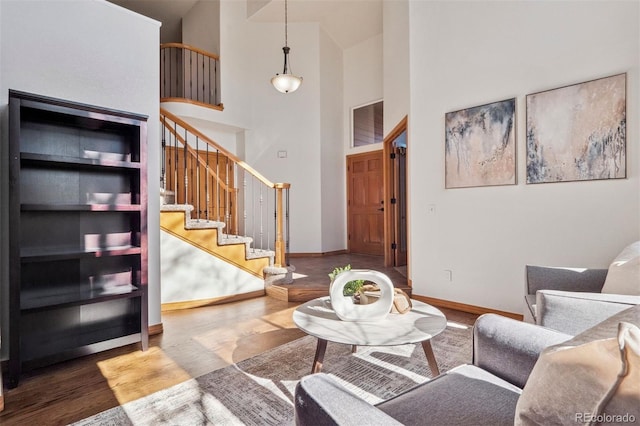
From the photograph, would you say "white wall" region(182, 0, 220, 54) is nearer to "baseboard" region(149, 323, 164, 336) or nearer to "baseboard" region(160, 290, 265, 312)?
"baseboard" region(160, 290, 265, 312)

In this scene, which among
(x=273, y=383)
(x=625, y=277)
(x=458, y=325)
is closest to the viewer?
(x=625, y=277)

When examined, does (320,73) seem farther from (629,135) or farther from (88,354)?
(88,354)

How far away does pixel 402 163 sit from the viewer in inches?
235

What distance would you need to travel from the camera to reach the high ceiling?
6.25 meters

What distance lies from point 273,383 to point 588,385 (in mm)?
1858

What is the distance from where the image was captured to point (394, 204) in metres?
5.70

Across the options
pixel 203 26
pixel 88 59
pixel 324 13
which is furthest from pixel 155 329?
pixel 203 26

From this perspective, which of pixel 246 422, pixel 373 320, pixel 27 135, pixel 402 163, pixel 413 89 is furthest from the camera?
pixel 402 163

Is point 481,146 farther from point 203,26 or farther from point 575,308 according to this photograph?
point 203,26

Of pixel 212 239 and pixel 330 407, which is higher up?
pixel 212 239

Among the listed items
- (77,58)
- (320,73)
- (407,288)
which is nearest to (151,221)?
(77,58)

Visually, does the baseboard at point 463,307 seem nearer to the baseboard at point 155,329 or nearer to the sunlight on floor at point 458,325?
the sunlight on floor at point 458,325

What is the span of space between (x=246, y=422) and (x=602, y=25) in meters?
3.88

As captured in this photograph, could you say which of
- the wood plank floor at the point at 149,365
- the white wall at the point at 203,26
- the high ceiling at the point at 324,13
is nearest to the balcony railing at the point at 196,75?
the white wall at the point at 203,26
